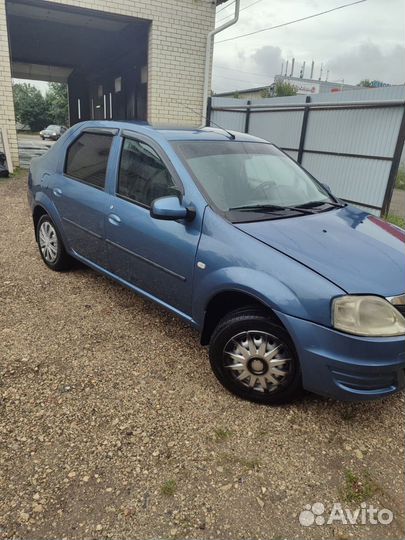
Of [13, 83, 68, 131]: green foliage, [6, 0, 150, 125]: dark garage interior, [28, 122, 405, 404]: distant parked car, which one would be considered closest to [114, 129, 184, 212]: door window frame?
[28, 122, 405, 404]: distant parked car

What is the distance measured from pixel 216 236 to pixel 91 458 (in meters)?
1.47

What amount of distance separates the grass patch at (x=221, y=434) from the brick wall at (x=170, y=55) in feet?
32.8

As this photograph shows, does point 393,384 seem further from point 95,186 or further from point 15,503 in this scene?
point 95,186

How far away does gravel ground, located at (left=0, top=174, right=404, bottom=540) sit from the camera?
1914mm

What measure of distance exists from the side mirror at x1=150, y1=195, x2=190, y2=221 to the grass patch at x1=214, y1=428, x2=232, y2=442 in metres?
1.36

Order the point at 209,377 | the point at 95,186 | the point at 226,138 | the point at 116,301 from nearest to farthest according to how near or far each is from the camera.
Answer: the point at 209,377 < the point at 226,138 < the point at 95,186 < the point at 116,301

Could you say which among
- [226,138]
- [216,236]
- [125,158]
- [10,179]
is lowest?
[10,179]

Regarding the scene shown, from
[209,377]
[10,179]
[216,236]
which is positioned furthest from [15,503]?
[10,179]

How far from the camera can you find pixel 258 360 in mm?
2553

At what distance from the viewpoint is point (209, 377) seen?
2.96m

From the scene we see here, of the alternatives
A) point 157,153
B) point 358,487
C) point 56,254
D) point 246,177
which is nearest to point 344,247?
point 246,177

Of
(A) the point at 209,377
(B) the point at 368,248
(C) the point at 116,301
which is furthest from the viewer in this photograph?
(C) the point at 116,301

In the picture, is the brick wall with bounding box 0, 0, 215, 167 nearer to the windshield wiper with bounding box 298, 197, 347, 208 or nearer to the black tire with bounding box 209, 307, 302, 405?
the windshield wiper with bounding box 298, 197, 347, 208

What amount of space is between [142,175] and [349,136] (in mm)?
5977
